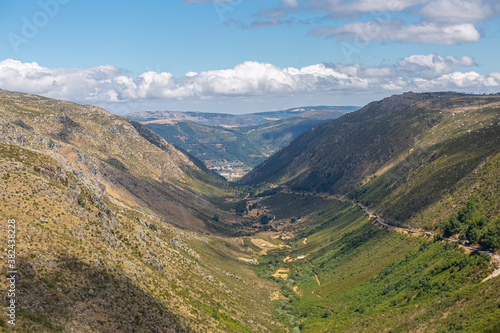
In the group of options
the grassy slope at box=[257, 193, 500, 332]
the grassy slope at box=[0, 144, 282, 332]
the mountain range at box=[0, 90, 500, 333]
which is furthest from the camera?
the grassy slope at box=[257, 193, 500, 332]

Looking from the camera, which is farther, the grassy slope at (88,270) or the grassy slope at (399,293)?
the grassy slope at (399,293)

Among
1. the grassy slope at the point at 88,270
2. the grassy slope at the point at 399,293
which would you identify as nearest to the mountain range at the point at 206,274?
the grassy slope at the point at 88,270

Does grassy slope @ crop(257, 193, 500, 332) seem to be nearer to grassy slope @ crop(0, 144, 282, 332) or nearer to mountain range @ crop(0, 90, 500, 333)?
mountain range @ crop(0, 90, 500, 333)

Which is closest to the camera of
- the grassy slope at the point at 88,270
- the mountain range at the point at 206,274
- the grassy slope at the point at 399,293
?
the grassy slope at the point at 88,270

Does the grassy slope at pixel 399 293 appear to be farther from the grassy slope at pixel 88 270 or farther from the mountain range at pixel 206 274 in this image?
the grassy slope at pixel 88 270

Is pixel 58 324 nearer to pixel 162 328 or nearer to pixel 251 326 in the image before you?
pixel 162 328

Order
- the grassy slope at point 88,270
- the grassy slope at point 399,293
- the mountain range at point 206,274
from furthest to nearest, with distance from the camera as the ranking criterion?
the grassy slope at point 399,293
the mountain range at point 206,274
the grassy slope at point 88,270

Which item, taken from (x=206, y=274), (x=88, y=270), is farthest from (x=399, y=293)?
(x=88, y=270)

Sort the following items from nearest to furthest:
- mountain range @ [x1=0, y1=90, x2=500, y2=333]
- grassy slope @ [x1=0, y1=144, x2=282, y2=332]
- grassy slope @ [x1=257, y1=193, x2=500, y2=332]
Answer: grassy slope @ [x1=0, y1=144, x2=282, y2=332]
mountain range @ [x1=0, y1=90, x2=500, y2=333]
grassy slope @ [x1=257, y1=193, x2=500, y2=332]

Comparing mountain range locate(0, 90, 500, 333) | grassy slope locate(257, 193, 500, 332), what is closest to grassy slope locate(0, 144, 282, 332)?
mountain range locate(0, 90, 500, 333)

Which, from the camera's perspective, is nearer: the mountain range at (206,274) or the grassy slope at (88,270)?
the grassy slope at (88,270)

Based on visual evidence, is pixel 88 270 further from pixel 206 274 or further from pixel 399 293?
pixel 399 293

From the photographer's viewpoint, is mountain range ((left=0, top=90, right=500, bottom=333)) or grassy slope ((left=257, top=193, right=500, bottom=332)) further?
grassy slope ((left=257, top=193, right=500, bottom=332))
